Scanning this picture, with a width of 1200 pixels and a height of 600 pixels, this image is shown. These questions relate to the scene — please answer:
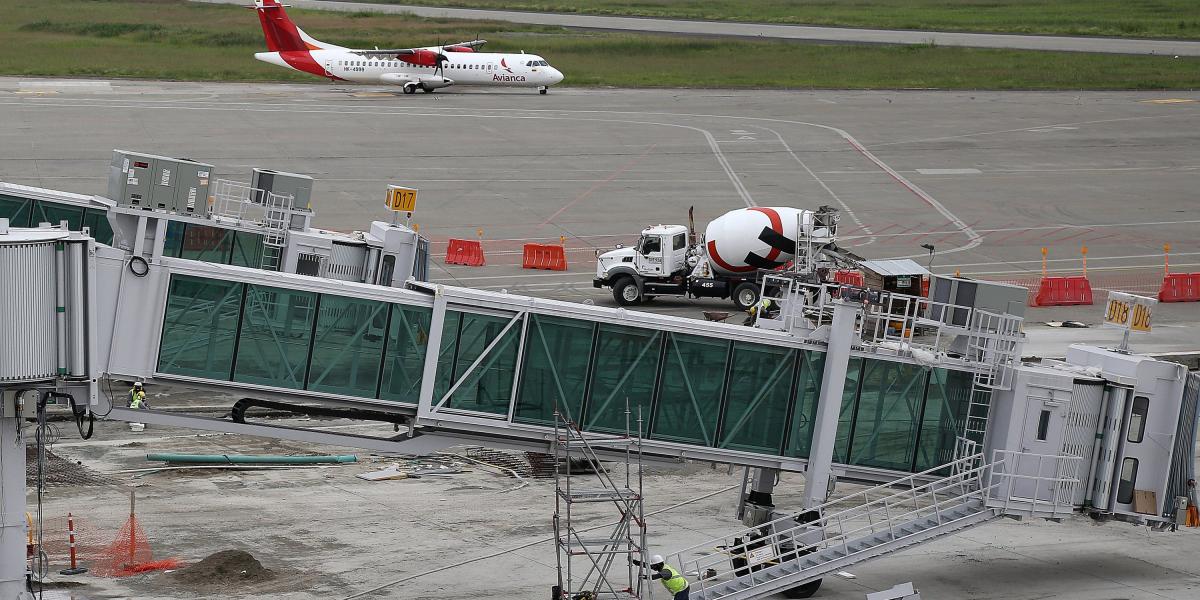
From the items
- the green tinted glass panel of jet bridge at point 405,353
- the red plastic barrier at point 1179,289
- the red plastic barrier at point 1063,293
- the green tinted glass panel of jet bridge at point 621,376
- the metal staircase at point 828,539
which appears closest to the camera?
the green tinted glass panel of jet bridge at point 405,353

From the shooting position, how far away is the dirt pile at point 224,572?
28.3m

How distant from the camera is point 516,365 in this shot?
26828 millimetres

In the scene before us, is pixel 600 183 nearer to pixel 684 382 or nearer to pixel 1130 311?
pixel 1130 311

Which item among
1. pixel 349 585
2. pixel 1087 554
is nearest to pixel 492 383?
pixel 349 585

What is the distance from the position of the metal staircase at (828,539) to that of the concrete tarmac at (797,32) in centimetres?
11997

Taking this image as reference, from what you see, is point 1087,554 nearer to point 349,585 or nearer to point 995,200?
point 349,585

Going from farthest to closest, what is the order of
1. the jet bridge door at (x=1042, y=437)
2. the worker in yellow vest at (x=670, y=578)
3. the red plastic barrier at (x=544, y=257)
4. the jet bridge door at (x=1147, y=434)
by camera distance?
the red plastic barrier at (x=544, y=257), the jet bridge door at (x=1147, y=434), the jet bridge door at (x=1042, y=437), the worker in yellow vest at (x=670, y=578)

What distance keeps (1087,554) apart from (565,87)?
291 feet

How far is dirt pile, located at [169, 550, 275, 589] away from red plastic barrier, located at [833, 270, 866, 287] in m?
30.8

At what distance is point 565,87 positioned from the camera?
117250 mm

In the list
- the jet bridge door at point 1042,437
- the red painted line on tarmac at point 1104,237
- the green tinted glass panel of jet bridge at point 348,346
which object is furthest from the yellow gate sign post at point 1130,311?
the red painted line on tarmac at point 1104,237

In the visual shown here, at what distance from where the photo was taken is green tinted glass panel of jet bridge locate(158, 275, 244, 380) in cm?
2452

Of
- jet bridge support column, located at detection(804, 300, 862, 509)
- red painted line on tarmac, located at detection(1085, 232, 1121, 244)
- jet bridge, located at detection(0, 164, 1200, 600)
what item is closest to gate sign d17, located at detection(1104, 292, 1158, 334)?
jet bridge, located at detection(0, 164, 1200, 600)

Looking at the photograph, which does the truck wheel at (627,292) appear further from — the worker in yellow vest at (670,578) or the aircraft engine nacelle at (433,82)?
the aircraft engine nacelle at (433,82)
